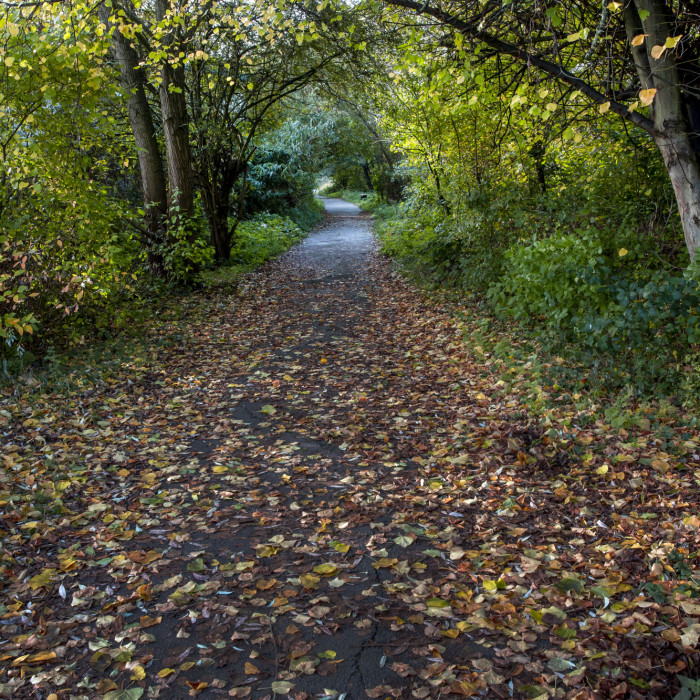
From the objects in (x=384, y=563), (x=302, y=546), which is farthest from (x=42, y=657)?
(x=384, y=563)

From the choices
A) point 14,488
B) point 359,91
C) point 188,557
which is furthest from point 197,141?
point 188,557

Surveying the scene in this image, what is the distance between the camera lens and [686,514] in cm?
386

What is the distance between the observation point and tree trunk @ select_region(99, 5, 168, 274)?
11125 mm

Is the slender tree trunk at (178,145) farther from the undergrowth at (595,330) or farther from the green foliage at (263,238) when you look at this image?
the undergrowth at (595,330)

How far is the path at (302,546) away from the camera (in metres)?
2.86

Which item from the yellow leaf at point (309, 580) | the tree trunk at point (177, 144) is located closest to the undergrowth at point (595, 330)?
the yellow leaf at point (309, 580)

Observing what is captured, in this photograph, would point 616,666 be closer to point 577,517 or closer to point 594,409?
point 577,517

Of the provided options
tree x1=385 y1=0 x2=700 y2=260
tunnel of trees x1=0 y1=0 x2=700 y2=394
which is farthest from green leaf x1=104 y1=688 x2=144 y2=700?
tree x1=385 y1=0 x2=700 y2=260

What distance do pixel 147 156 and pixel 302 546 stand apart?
1015cm

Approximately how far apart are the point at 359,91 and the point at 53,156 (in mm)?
9303

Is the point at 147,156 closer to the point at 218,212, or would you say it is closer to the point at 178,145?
the point at 178,145

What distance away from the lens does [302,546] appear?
3.90m

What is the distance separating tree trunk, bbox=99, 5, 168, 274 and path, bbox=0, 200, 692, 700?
5281 millimetres

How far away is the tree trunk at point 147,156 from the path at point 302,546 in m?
5.28
